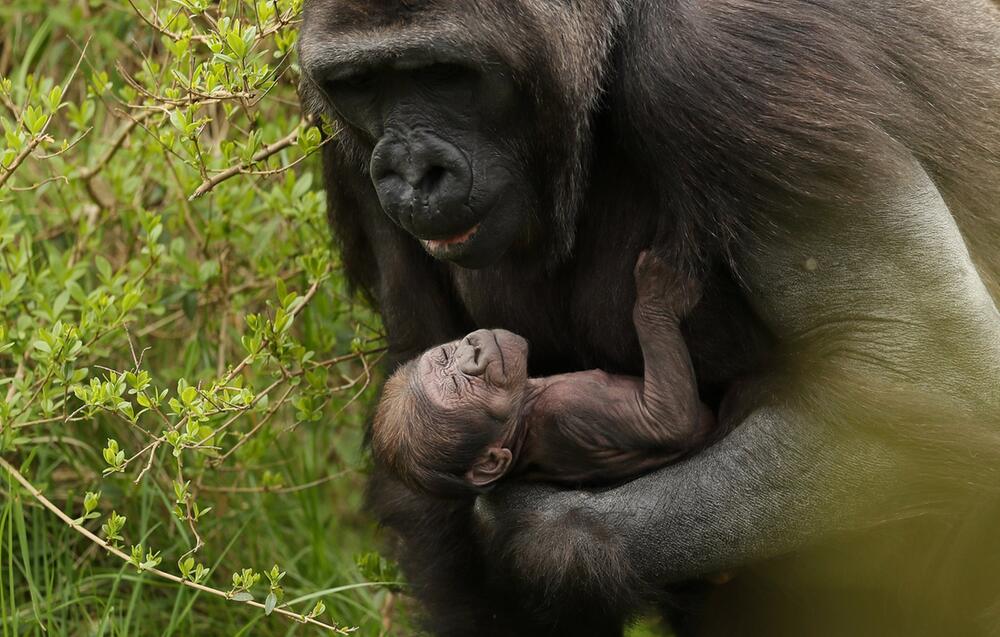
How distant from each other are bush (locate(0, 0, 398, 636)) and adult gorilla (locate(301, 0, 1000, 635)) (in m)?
0.76

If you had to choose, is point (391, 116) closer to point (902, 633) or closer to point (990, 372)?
point (990, 372)

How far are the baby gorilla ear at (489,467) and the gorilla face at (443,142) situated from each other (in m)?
0.62

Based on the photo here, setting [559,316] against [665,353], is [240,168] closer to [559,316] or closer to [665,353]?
[559,316]

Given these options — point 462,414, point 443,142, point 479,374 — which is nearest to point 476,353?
point 479,374

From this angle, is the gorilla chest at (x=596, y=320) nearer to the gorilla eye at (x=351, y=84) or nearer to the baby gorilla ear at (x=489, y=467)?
the baby gorilla ear at (x=489, y=467)

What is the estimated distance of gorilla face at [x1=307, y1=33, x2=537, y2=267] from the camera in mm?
4195

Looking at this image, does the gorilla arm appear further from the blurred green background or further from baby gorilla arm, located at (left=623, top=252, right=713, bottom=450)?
the blurred green background

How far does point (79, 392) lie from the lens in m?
4.57

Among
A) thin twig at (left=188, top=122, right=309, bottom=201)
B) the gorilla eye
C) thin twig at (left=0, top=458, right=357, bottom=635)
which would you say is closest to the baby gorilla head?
thin twig at (left=0, top=458, right=357, bottom=635)

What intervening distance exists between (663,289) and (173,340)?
3040mm

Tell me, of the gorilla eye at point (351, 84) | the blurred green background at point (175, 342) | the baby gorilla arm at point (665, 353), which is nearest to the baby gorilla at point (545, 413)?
the baby gorilla arm at point (665, 353)

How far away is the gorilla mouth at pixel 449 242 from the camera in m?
4.32

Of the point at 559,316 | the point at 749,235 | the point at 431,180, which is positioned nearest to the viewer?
the point at 749,235

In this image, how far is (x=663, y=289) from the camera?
173 inches
